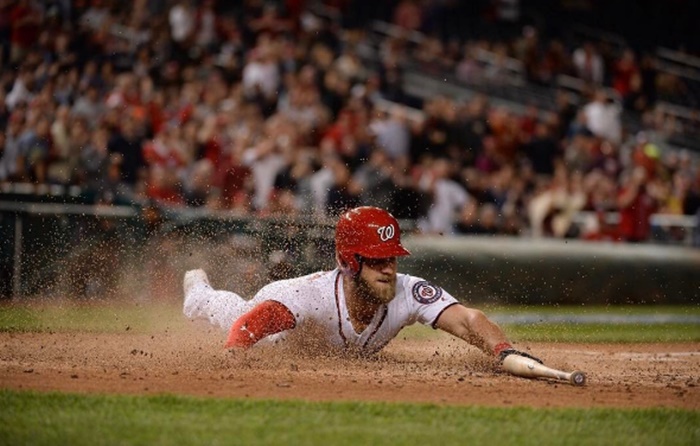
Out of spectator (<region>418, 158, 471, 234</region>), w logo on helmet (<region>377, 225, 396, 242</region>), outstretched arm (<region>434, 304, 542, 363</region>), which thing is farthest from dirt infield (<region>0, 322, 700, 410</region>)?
spectator (<region>418, 158, 471, 234</region>)

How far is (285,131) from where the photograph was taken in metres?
16.8

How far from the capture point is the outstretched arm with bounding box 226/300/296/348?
840 cm

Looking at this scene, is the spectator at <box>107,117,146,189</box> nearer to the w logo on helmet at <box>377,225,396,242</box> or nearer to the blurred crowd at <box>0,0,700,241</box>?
the blurred crowd at <box>0,0,700,241</box>

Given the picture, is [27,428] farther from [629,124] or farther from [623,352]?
[629,124]

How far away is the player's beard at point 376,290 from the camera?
851cm

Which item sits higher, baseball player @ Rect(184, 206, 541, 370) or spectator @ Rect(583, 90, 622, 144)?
spectator @ Rect(583, 90, 622, 144)

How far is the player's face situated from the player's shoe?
231 centimetres

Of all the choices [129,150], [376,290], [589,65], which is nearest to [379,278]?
[376,290]

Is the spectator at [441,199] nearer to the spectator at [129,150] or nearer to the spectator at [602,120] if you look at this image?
the spectator at [129,150]

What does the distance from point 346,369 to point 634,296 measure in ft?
32.9

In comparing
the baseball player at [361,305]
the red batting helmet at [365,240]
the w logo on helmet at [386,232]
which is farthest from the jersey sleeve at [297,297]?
the w logo on helmet at [386,232]

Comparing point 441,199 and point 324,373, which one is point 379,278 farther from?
point 441,199

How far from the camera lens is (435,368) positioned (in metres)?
9.08

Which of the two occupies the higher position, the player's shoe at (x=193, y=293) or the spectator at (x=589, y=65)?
the spectator at (x=589, y=65)
